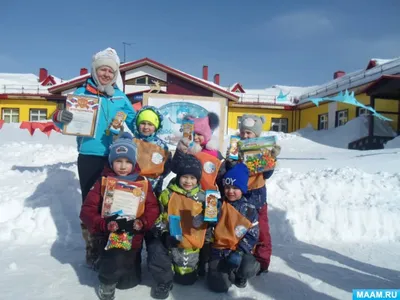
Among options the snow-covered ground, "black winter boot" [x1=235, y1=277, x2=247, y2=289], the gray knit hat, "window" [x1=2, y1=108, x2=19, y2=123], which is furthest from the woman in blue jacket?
"window" [x1=2, y1=108, x2=19, y2=123]

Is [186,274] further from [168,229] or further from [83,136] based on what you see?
[83,136]

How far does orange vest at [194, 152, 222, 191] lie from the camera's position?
343 cm

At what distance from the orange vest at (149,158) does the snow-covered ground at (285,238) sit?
1.05 meters

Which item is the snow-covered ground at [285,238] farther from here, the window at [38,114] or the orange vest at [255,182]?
the window at [38,114]

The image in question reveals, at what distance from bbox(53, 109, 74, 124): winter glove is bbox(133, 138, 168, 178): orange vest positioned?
722 mm

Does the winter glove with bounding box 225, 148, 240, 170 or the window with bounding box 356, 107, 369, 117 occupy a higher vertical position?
the window with bounding box 356, 107, 369, 117

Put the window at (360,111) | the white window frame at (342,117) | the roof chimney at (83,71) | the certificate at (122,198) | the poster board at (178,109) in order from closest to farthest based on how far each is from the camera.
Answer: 1. the certificate at (122,198)
2. the poster board at (178,109)
3. the window at (360,111)
4. the white window frame at (342,117)
5. the roof chimney at (83,71)

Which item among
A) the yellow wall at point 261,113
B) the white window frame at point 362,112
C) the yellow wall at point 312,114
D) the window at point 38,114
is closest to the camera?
the white window frame at point 362,112

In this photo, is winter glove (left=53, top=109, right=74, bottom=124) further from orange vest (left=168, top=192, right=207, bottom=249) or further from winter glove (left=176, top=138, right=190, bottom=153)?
orange vest (left=168, top=192, right=207, bottom=249)

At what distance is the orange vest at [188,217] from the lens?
316cm

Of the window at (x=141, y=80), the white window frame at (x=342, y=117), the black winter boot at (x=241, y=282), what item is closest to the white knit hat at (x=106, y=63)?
the black winter boot at (x=241, y=282)

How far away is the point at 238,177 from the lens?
10.5 ft

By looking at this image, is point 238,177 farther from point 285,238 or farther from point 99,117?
point 285,238

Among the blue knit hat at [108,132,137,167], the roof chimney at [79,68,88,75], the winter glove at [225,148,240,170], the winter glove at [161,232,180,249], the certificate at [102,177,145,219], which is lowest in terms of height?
the winter glove at [161,232,180,249]
